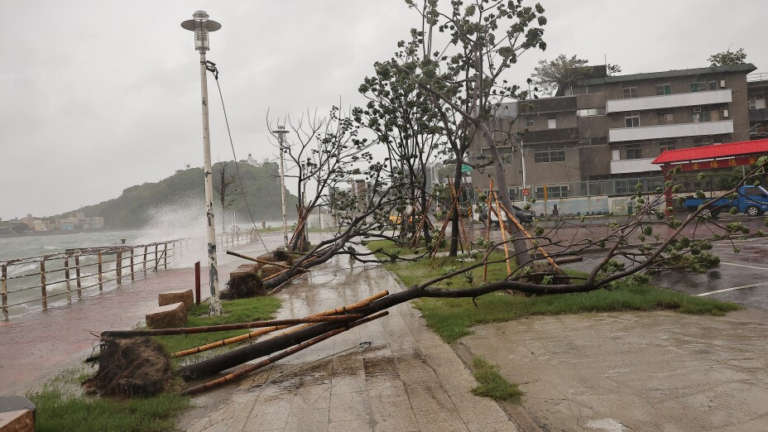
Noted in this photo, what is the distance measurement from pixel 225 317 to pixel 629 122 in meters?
42.2

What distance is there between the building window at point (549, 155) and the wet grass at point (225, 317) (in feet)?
119

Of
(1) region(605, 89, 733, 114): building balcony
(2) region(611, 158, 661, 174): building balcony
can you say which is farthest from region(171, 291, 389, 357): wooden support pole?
(1) region(605, 89, 733, 114): building balcony

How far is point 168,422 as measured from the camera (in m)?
4.34

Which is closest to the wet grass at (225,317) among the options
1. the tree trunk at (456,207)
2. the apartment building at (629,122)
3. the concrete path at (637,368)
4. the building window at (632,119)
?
the concrete path at (637,368)

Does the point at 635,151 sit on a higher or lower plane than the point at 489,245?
higher

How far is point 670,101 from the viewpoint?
136ft

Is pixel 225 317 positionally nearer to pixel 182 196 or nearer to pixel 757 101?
pixel 757 101

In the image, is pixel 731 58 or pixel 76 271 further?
pixel 731 58

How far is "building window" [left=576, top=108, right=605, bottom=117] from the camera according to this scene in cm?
4331

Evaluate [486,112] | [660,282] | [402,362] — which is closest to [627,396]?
[402,362]

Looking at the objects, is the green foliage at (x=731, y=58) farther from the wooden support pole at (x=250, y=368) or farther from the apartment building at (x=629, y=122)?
the wooden support pole at (x=250, y=368)

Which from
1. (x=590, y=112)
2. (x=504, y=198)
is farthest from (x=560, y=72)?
(x=504, y=198)

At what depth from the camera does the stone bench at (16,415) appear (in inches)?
140

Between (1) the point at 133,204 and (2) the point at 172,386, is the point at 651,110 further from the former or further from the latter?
(1) the point at 133,204
